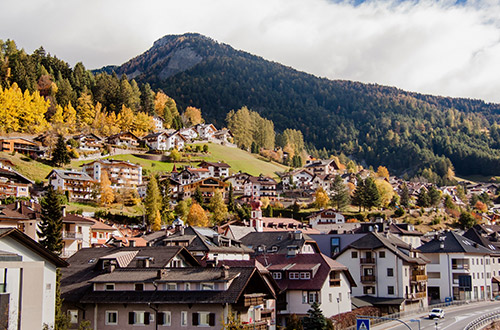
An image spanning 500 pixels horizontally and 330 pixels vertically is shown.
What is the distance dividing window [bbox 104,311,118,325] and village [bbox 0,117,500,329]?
76 mm

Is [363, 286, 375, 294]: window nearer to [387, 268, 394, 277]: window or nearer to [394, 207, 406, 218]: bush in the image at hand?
[387, 268, 394, 277]: window

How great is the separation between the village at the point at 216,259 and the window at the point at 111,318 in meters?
0.08

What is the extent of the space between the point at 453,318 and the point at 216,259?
24510 millimetres

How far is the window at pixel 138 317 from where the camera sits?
44656mm

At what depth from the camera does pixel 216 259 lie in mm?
59438

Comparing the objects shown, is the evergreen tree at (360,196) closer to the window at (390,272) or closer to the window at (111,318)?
the window at (390,272)

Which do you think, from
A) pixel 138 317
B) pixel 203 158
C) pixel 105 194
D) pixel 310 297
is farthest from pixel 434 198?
pixel 138 317

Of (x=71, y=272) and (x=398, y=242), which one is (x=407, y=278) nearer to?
(x=398, y=242)

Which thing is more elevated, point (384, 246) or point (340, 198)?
point (340, 198)

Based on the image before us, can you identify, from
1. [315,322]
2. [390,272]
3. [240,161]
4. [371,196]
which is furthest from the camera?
[240,161]

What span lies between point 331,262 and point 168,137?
4412 inches

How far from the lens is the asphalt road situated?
53125 millimetres

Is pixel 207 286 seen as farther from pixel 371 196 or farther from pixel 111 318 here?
pixel 371 196

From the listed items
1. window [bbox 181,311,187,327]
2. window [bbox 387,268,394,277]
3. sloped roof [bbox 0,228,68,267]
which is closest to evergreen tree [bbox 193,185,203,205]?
window [bbox 387,268,394,277]
